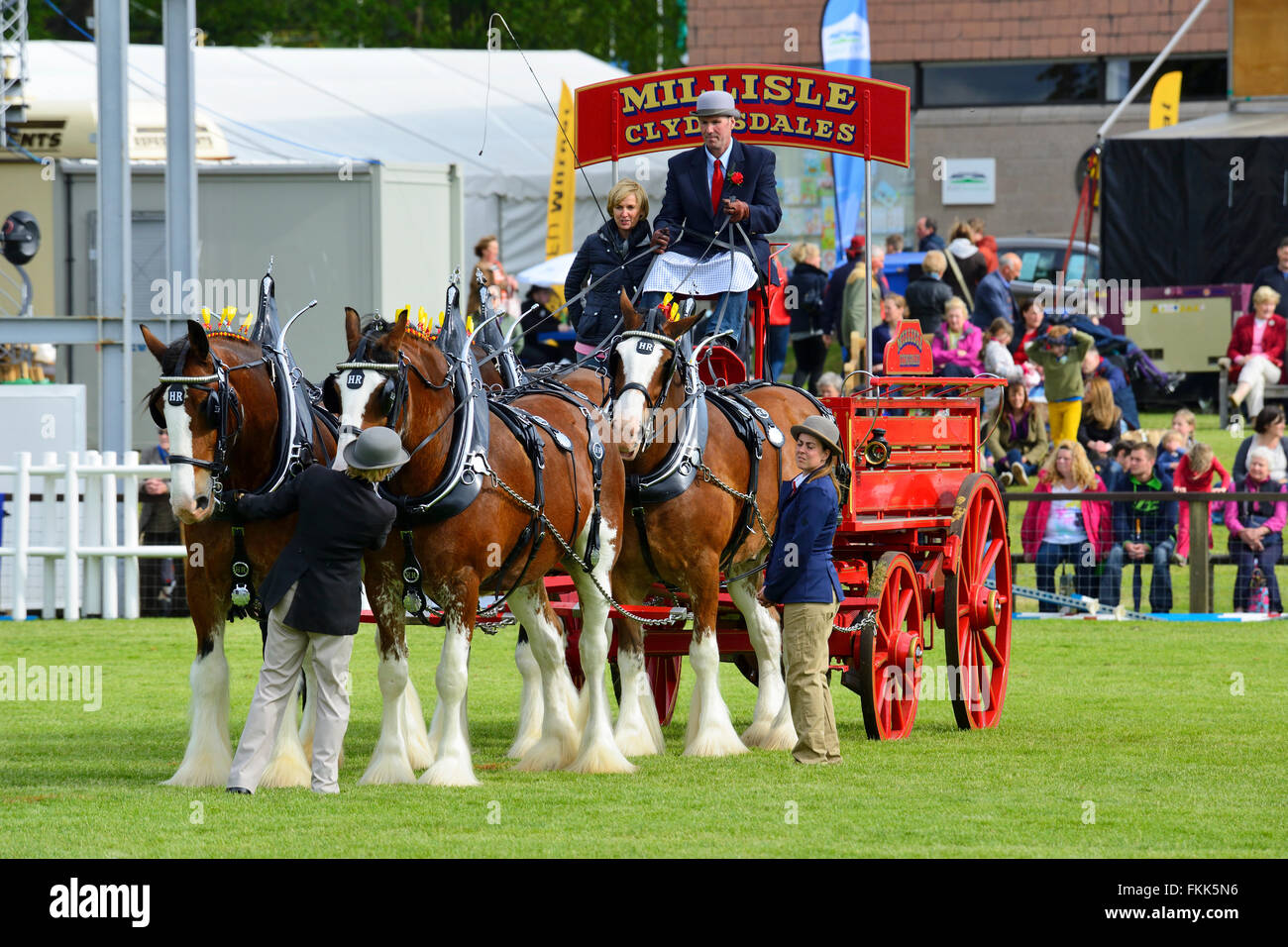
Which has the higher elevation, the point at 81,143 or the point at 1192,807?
the point at 81,143

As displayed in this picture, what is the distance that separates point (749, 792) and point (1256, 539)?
29.8ft

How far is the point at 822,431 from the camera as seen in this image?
30.5 ft

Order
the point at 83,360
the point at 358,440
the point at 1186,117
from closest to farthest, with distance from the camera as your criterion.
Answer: the point at 358,440
the point at 83,360
the point at 1186,117

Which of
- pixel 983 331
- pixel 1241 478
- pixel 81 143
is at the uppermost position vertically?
pixel 81 143

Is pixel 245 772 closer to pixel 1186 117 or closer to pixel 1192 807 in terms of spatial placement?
pixel 1192 807

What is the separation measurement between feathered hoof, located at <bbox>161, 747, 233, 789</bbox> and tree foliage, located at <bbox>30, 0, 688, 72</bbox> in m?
36.2

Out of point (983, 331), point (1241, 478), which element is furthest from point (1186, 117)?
point (1241, 478)

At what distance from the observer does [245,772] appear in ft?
28.5

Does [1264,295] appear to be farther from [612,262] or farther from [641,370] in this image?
[641,370]

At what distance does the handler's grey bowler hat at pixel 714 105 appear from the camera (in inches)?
432

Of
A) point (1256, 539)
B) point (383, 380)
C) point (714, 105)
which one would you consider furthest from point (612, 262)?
point (1256, 539)

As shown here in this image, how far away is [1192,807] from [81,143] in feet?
53.9

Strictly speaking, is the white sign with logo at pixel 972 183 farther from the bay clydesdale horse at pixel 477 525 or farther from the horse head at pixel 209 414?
the horse head at pixel 209 414

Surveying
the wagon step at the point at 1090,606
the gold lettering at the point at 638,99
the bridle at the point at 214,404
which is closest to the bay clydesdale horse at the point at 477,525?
the bridle at the point at 214,404
